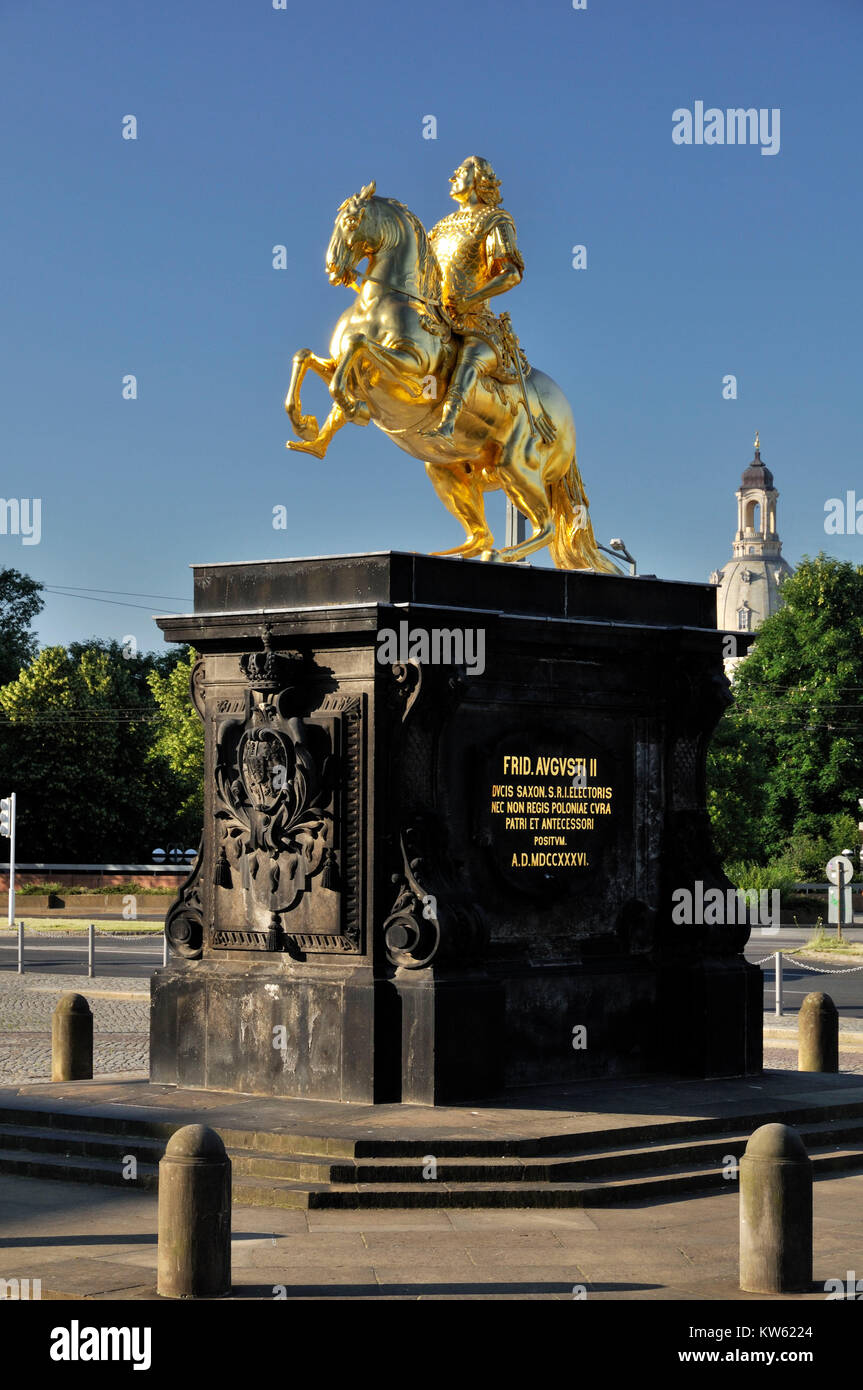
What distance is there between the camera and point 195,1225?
9625 millimetres

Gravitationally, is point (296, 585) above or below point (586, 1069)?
above

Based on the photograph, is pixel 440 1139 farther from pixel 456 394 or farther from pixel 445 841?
pixel 456 394

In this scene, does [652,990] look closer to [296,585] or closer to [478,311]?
[296,585]

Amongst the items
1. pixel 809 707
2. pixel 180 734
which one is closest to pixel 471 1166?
pixel 809 707

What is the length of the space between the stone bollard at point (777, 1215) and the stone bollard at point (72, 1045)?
7975mm

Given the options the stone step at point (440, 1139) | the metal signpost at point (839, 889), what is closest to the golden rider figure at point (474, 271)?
the stone step at point (440, 1139)

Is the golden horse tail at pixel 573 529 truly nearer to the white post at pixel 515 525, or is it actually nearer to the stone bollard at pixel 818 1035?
the white post at pixel 515 525

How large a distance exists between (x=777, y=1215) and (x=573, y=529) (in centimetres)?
816

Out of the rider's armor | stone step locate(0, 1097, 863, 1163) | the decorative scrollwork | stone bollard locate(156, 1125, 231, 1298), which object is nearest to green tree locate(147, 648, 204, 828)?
the rider's armor

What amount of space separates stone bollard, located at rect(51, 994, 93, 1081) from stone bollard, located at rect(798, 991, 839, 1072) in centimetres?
606

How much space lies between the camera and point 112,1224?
38.1 feet

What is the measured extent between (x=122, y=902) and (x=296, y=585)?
143 feet

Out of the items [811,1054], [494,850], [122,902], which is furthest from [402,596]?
[122,902]

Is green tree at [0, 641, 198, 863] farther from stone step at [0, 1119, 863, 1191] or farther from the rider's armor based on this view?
stone step at [0, 1119, 863, 1191]
